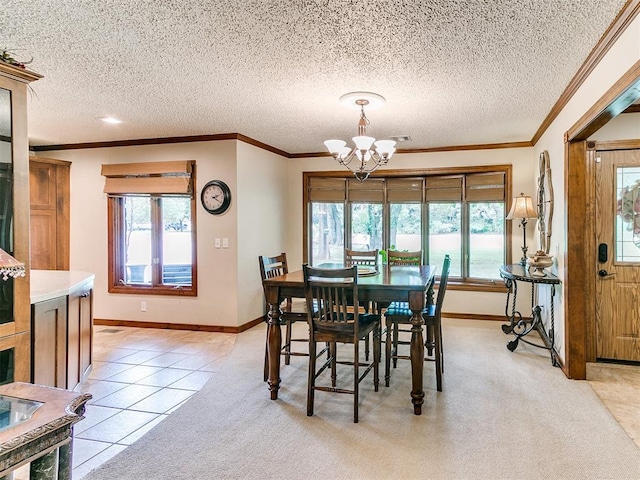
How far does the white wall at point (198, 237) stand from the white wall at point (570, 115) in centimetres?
346

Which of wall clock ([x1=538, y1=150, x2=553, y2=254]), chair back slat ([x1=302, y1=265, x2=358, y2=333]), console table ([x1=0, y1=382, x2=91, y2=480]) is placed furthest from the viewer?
wall clock ([x1=538, y1=150, x2=553, y2=254])

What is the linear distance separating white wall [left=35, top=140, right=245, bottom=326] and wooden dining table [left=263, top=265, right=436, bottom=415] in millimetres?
2068

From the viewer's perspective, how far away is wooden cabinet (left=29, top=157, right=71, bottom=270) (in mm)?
5535

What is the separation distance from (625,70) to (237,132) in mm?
3833

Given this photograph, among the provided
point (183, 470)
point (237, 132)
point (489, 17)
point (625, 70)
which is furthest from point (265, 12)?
point (237, 132)

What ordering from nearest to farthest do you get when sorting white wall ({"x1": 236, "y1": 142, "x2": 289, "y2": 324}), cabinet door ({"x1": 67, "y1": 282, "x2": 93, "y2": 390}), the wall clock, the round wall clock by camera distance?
cabinet door ({"x1": 67, "y1": 282, "x2": 93, "y2": 390}) < the wall clock < the round wall clock < white wall ({"x1": 236, "y1": 142, "x2": 289, "y2": 324})

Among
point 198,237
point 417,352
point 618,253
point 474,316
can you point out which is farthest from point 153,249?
point 618,253

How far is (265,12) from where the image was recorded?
7.32 feet


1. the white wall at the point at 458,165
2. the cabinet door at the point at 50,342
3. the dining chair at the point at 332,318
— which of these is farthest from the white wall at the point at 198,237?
the dining chair at the point at 332,318

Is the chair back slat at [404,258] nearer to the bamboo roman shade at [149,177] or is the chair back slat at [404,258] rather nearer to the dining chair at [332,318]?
the dining chair at [332,318]

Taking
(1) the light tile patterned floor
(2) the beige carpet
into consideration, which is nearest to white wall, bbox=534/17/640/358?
(2) the beige carpet

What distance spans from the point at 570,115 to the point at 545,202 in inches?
51.6

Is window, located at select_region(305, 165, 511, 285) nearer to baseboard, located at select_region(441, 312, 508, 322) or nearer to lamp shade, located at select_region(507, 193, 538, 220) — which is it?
baseboard, located at select_region(441, 312, 508, 322)

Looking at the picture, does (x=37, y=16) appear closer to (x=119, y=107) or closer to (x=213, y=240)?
(x=119, y=107)
